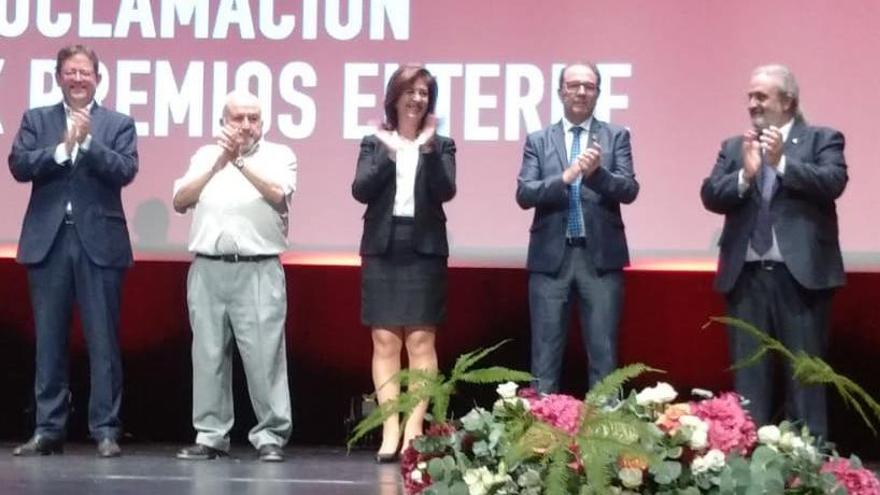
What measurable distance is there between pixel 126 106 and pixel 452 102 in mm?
1170

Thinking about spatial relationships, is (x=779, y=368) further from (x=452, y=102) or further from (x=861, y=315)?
(x=452, y=102)

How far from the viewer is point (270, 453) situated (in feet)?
17.4

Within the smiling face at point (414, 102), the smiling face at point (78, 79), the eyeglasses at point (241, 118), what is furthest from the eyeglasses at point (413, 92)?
the smiling face at point (78, 79)

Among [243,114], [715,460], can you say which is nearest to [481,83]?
[243,114]

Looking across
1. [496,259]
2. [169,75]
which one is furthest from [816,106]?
[169,75]

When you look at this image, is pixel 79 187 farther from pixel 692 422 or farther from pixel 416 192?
pixel 692 422

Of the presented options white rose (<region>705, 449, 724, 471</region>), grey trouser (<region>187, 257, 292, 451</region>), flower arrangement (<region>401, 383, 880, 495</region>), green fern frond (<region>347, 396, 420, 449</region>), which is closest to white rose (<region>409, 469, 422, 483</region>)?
flower arrangement (<region>401, 383, 880, 495</region>)

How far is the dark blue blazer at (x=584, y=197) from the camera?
16.9ft

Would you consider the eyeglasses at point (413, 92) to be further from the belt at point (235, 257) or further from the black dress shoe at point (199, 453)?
the black dress shoe at point (199, 453)

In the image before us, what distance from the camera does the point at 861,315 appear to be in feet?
19.5

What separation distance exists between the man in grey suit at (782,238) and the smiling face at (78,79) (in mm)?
2022

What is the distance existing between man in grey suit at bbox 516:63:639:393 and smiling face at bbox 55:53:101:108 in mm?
1428

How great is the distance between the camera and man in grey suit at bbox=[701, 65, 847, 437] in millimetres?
4930

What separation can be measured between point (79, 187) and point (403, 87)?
1.11 m
